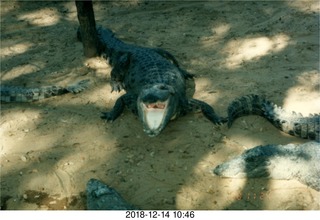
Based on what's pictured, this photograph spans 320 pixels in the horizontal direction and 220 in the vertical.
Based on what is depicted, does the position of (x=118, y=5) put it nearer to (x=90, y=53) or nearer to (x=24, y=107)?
(x=90, y=53)

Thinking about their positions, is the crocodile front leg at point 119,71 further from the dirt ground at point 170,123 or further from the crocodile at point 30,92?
the crocodile at point 30,92

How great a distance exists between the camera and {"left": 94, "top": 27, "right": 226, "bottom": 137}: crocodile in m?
4.15

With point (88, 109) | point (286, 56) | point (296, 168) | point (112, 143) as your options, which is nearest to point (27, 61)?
point (88, 109)

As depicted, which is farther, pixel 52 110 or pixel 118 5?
pixel 118 5

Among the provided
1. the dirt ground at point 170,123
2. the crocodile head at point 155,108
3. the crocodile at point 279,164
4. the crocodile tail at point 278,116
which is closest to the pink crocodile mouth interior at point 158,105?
the crocodile head at point 155,108

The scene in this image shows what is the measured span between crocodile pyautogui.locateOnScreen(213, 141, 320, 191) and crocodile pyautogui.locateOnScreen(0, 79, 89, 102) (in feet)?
7.95

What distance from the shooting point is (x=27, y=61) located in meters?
6.01

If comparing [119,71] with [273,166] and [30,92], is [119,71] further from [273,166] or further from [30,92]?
[273,166]

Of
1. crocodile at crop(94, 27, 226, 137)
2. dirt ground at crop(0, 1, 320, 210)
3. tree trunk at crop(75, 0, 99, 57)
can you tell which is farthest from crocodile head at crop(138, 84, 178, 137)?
tree trunk at crop(75, 0, 99, 57)

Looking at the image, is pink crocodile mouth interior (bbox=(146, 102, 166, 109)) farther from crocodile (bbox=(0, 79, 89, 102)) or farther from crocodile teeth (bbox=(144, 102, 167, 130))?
crocodile (bbox=(0, 79, 89, 102))

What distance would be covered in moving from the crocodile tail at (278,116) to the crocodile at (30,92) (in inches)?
82.4

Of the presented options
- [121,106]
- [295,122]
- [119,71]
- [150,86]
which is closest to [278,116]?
[295,122]

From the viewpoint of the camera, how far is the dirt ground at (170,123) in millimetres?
3570

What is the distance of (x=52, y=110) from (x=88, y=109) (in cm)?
45
